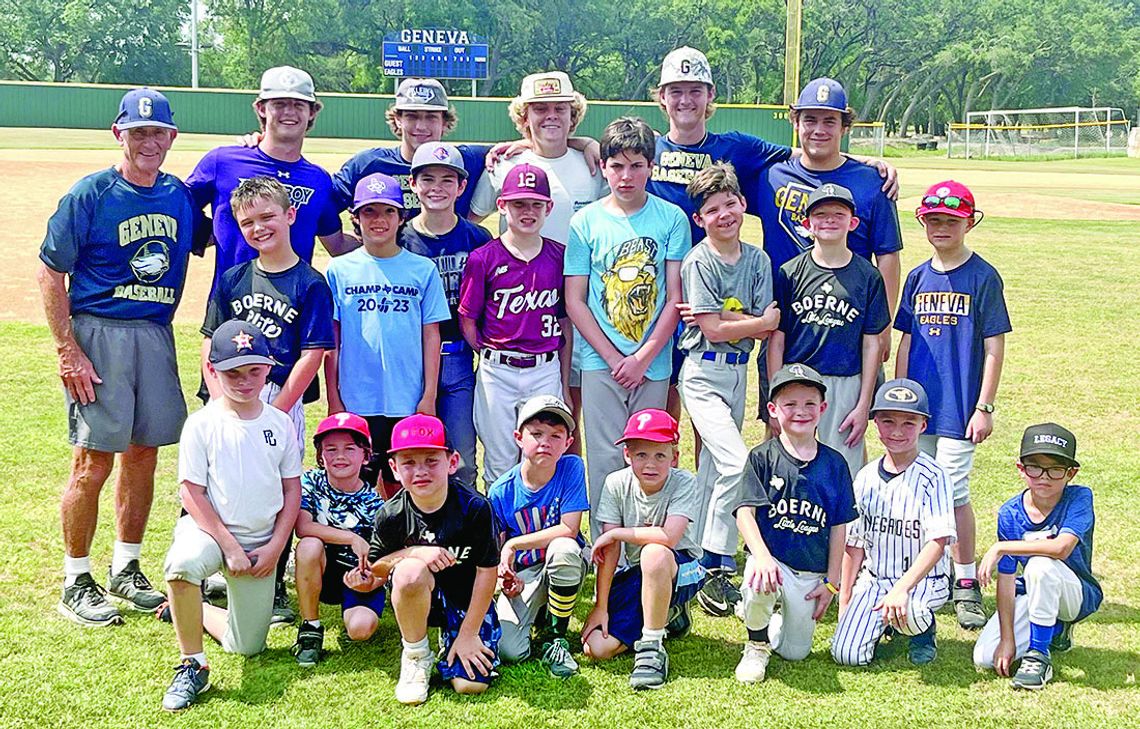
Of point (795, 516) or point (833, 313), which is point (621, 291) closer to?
point (833, 313)

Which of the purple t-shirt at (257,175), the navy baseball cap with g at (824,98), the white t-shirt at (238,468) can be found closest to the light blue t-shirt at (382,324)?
the purple t-shirt at (257,175)

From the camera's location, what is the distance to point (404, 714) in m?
3.87

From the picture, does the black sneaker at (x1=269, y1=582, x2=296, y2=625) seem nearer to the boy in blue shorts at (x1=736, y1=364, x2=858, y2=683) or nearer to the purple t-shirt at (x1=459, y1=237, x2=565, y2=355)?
the purple t-shirt at (x1=459, y1=237, x2=565, y2=355)

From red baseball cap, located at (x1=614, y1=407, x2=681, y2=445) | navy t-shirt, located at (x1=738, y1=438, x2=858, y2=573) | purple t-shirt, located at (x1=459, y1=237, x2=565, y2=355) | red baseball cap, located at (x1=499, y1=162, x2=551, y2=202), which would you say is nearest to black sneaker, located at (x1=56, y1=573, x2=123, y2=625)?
purple t-shirt, located at (x1=459, y1=237, x2=565, y2=355)

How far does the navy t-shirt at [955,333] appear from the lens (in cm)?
489

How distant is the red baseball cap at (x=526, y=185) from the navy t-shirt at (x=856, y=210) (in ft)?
3.94

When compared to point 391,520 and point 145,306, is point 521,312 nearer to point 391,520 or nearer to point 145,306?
point 391,520

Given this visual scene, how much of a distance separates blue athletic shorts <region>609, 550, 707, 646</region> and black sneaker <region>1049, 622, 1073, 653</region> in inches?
55.2

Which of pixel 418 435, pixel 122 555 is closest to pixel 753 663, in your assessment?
pixel 418 435

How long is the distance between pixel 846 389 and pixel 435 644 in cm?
209

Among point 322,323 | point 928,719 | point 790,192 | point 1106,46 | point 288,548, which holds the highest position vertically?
point 1106,46

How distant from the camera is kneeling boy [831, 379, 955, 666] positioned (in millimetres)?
4309

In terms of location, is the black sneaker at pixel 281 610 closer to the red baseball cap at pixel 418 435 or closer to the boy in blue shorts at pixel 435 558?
the boy in blue shorts at pixel 435 558

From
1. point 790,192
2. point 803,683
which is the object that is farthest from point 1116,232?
point 803,683
